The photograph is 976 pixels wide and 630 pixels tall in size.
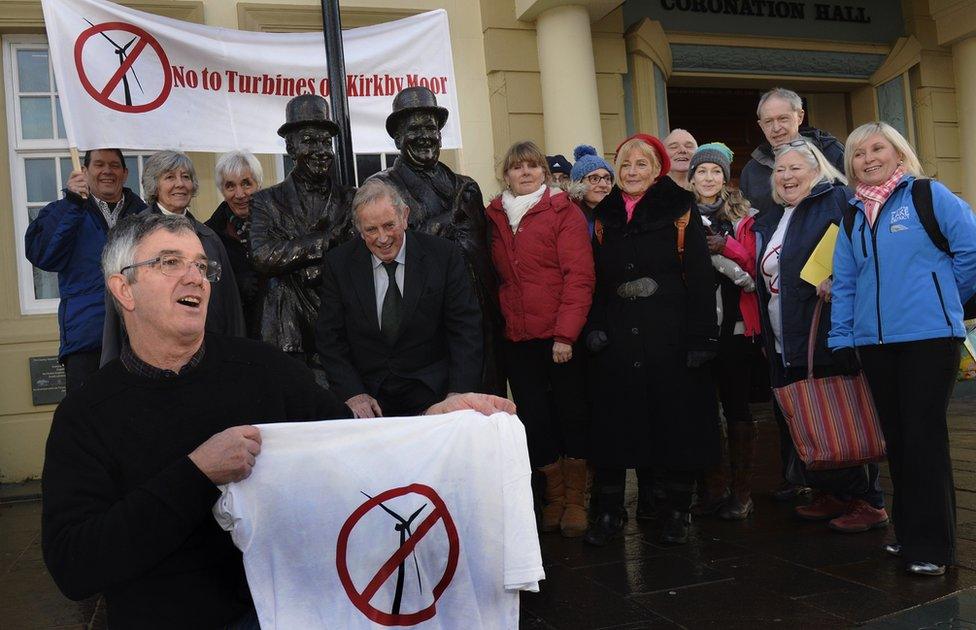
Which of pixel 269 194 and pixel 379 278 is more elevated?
pixel 269 194

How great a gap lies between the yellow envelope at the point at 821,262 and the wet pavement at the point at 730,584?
131 cm

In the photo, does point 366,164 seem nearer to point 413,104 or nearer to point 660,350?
point 413,104

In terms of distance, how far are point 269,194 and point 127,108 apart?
4.40ft

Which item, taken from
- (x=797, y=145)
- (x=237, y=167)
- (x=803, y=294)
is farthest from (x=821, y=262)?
(x=237, y=167)

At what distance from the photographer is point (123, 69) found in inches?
203

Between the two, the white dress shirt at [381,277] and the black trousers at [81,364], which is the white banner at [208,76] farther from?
the white dress shirt at [381,277]

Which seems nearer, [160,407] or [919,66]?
[160,407]

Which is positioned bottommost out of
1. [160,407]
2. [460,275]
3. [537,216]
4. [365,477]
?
[365,477]

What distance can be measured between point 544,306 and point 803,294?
1.32m

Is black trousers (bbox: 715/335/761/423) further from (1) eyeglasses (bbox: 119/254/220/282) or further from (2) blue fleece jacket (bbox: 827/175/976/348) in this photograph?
(1) eyeglasses (bbox: 119/254/220/282)

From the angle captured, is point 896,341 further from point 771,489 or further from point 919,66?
point 919,66

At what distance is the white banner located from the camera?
505 centimetres

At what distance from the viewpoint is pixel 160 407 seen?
226 centimetres

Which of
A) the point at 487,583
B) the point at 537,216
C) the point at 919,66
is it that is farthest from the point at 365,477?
the point at 919,66
